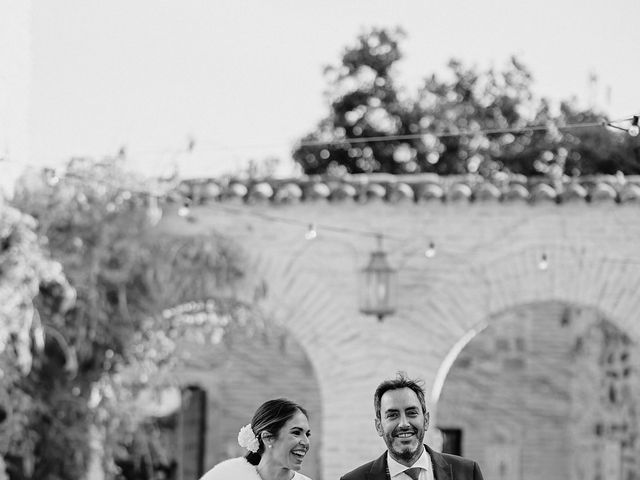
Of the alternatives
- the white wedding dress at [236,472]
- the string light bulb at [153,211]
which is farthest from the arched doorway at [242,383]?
the white wedding dress at [236,472]

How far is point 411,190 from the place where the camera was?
12.5m

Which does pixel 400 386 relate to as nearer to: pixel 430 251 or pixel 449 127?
pixel 430 251

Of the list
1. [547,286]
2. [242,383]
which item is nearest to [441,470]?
[547,286]

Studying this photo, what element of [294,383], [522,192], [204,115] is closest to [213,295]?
[522,192]

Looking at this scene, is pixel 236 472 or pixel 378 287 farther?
pixel 378 287

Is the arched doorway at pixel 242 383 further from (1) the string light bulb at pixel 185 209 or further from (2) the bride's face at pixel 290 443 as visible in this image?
(2) the bride's face at pixel 290 443

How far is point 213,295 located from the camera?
41.9 ft

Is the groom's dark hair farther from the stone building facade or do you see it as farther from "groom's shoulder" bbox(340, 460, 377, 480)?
the stone building facade

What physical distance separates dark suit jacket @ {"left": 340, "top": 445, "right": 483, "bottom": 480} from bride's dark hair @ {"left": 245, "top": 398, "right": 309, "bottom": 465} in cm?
39

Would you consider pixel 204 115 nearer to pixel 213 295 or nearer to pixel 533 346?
pixel 533 346

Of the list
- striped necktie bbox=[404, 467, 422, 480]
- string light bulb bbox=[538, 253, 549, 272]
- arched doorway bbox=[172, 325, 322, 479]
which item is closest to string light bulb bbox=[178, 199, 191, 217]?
string light bulb bbox=[538, 253, 549, 272]

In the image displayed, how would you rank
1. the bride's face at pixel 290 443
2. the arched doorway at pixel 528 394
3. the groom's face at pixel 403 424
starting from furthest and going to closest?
the arched doorway at pixel 528 394 → the bride's face at pixel 290 443 → the groom's face at pixel 403 424

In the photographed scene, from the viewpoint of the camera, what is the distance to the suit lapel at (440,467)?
5.07 meters

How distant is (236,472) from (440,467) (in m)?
0.81
